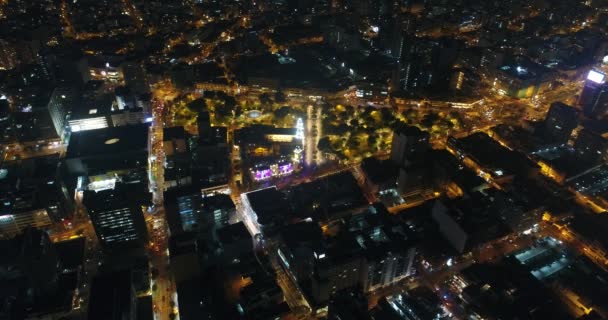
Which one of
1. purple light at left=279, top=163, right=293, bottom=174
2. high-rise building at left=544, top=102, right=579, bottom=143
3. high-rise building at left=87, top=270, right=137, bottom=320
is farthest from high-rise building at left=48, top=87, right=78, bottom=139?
high-rise building at left=544, top=102, right=579, bottom=143

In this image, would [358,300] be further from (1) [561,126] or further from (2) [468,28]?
(2) [468,28]

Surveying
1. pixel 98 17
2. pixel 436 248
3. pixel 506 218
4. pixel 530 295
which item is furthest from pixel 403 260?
pixel 98 17

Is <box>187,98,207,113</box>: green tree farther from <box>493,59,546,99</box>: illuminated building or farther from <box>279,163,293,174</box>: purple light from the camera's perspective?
<box>493,59,546,99</box>: illuminated building

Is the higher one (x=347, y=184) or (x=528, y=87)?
(x=528, y=87)

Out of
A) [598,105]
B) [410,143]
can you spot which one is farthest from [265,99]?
[598,105]

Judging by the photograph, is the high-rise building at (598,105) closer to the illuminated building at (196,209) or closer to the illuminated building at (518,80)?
the illuminated building at (518,80)

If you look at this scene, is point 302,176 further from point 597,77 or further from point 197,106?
point 597,77
